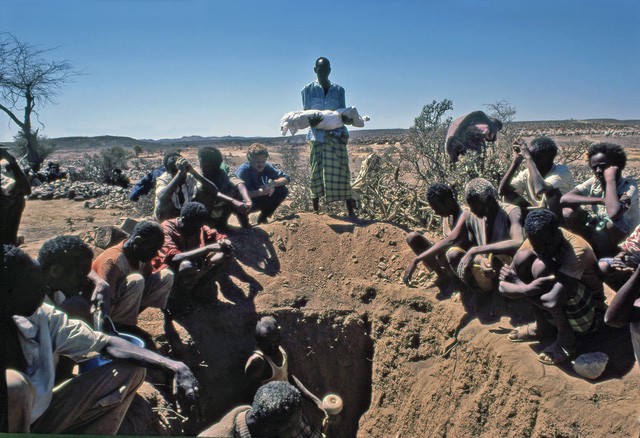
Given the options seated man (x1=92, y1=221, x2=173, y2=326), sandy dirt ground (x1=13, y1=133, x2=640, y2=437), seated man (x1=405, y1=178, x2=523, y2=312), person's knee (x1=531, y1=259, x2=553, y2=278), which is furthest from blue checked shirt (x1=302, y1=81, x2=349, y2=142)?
person's knee (x1=531, y1=259, x2=553, y2=278)

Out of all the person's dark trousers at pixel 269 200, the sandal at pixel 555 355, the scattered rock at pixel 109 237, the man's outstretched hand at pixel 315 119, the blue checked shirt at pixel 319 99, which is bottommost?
the sandal at pixel 555 355

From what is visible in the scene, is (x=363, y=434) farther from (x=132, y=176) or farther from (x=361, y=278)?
(x=132, y=176)

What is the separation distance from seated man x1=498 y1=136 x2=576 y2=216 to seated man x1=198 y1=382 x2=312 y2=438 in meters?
2.29

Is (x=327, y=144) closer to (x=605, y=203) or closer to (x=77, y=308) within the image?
(x=605, y=203)

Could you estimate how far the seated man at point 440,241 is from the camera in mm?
4387

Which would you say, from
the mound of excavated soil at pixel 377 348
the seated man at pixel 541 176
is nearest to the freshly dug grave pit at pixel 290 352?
the mound of excavated soil at pixel 377 348

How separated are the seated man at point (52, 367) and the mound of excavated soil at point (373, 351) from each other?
409mm

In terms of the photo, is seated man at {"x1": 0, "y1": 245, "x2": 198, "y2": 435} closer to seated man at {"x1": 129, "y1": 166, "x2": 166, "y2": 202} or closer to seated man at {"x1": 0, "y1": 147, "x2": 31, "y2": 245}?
seated man at {"x1": 0, "y1": 147, "x2": 31, "y2": 245}

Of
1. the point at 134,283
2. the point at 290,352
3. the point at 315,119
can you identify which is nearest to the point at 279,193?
the point at 315,119

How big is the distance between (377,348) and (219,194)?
2136 millimetres

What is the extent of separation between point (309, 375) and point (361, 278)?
1.08 meters

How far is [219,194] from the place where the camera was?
538cm

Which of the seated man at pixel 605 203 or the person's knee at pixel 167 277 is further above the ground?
the seated man at pixel 605 203

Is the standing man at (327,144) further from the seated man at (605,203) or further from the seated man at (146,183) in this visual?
the seated man at (605,203)
